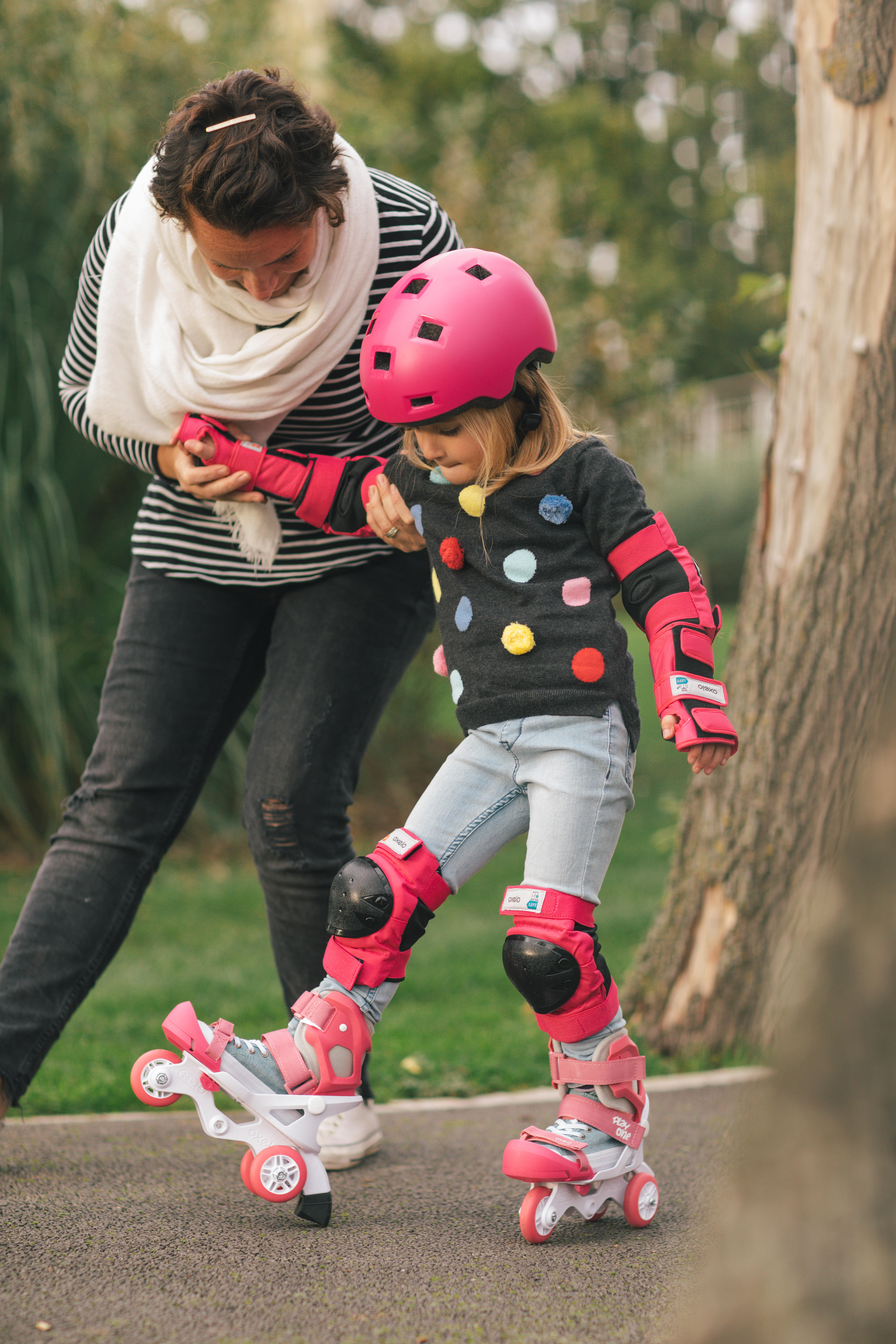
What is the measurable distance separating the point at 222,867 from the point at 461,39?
2788cm

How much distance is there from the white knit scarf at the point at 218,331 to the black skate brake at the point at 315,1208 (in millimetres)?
1189

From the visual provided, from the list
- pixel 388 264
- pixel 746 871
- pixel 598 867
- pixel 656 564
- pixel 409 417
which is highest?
pixel 388 264

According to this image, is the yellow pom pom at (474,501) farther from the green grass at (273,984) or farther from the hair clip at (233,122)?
the green grass at (273,984)

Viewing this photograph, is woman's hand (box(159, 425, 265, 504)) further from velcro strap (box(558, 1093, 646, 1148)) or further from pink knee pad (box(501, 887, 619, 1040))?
velcro strap (box(558, 1093, 646, 1148))

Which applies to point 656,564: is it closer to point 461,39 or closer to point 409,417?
point 409,417

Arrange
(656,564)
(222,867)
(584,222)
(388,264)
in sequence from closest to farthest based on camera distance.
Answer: (656,564) → (388,264) → (222,867) → (584,222)

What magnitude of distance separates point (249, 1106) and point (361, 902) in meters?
0.38

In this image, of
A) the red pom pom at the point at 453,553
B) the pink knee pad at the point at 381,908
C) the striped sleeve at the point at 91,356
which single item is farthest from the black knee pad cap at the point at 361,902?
the striped sleeve at the point at 91,356

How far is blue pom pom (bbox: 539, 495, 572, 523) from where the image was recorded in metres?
2.14

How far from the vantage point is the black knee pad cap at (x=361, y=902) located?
82.6 inches

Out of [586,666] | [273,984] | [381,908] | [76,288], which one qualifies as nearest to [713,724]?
[586,666]

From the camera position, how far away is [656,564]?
2.09 meters

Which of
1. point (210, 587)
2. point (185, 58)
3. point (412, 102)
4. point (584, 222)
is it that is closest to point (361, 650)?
point (210, 587)

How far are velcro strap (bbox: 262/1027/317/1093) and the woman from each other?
35 cm
